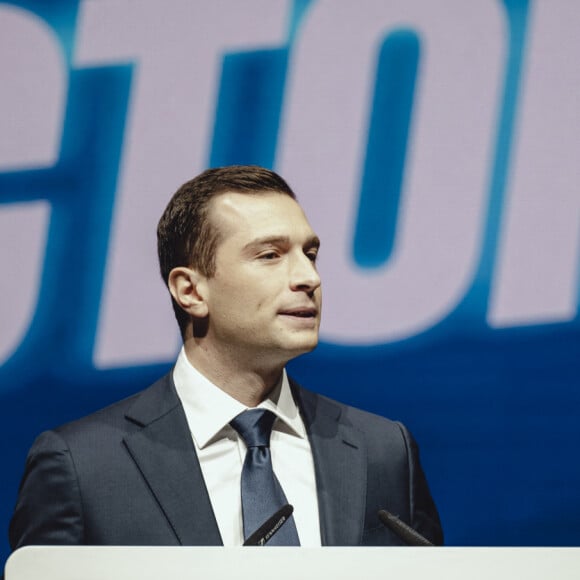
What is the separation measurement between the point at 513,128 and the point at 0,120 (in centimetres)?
126

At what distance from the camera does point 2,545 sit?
7.99 feet

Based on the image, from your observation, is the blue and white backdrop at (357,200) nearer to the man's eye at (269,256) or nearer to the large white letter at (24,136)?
the large white letter at (24,136)

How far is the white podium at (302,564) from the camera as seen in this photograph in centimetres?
91

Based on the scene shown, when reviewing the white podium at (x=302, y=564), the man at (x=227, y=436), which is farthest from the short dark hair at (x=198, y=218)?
the white podium at (x=302, y=564)

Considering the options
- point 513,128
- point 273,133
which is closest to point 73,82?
point 273,133

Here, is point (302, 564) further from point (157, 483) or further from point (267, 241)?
point (267, 241)

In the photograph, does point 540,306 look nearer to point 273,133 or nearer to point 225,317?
point 273,133

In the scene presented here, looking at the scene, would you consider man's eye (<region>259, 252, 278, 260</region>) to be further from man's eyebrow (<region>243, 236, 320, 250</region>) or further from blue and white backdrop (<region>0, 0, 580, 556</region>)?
blue and white backdrop (<region>0, 0, 580, 556</region>)

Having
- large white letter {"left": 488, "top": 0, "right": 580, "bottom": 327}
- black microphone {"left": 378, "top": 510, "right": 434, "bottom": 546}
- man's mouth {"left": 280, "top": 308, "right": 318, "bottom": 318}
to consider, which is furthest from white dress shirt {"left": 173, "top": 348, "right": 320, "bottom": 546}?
large white letter {"left": 488, "top": 0, "right": 580, "bottom": 327}

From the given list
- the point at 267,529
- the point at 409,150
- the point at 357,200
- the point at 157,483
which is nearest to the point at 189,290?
the point at 157,483

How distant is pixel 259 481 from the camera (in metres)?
1.60

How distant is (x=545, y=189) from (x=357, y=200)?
1.45 ft

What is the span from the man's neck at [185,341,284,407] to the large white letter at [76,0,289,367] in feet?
2.26

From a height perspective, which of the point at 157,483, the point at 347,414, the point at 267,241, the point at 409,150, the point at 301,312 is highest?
the point at 409,150
